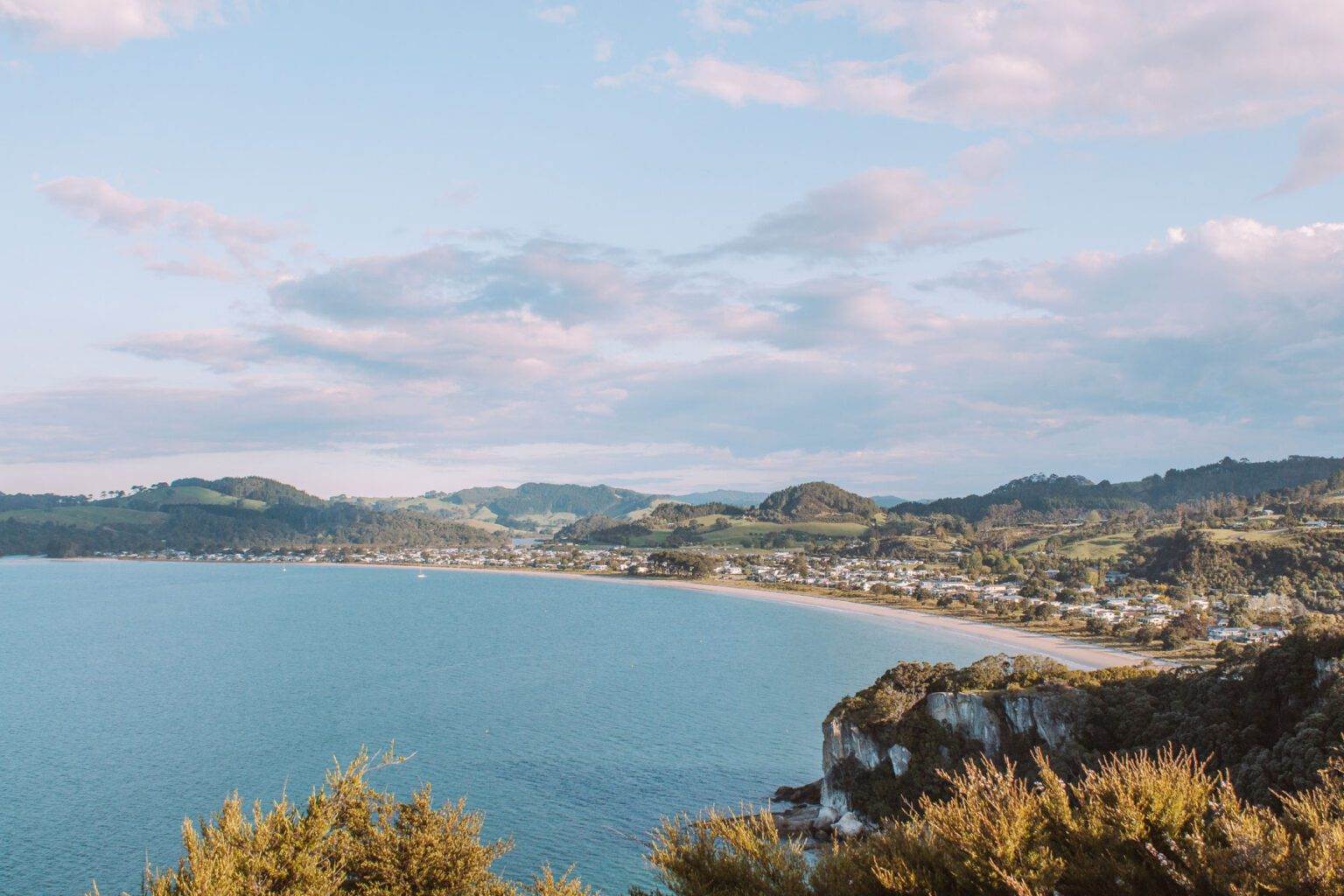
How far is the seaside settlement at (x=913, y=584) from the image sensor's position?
73.4 m

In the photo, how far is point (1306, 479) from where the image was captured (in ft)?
555

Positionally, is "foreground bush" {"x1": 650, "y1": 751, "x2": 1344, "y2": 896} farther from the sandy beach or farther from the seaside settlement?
the seaside settlement

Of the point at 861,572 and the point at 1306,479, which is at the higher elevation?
the point at 1306,479

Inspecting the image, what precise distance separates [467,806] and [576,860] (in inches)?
291

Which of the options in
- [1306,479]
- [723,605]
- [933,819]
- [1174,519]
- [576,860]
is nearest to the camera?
[933,819]

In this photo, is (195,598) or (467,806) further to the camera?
(195,598)

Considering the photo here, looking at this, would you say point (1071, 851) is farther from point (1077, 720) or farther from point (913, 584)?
point (913, 584)

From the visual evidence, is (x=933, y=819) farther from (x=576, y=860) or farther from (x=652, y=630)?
(x=652, y=630)

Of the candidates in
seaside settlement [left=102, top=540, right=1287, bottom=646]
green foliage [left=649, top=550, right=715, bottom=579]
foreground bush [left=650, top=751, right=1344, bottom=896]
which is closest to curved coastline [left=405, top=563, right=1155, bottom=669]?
seaside settlement [left=102, top=540, right=1287, bottom=646]

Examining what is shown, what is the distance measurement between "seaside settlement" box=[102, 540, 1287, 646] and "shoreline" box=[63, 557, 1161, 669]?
10.8 feet

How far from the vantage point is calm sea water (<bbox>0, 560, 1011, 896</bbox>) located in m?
32.8

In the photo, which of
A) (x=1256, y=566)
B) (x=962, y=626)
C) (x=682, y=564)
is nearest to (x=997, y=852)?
(x=962, y=626)

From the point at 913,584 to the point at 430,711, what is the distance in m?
79.5

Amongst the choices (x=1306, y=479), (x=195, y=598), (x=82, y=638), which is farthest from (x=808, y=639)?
(x=1306, y=479)
